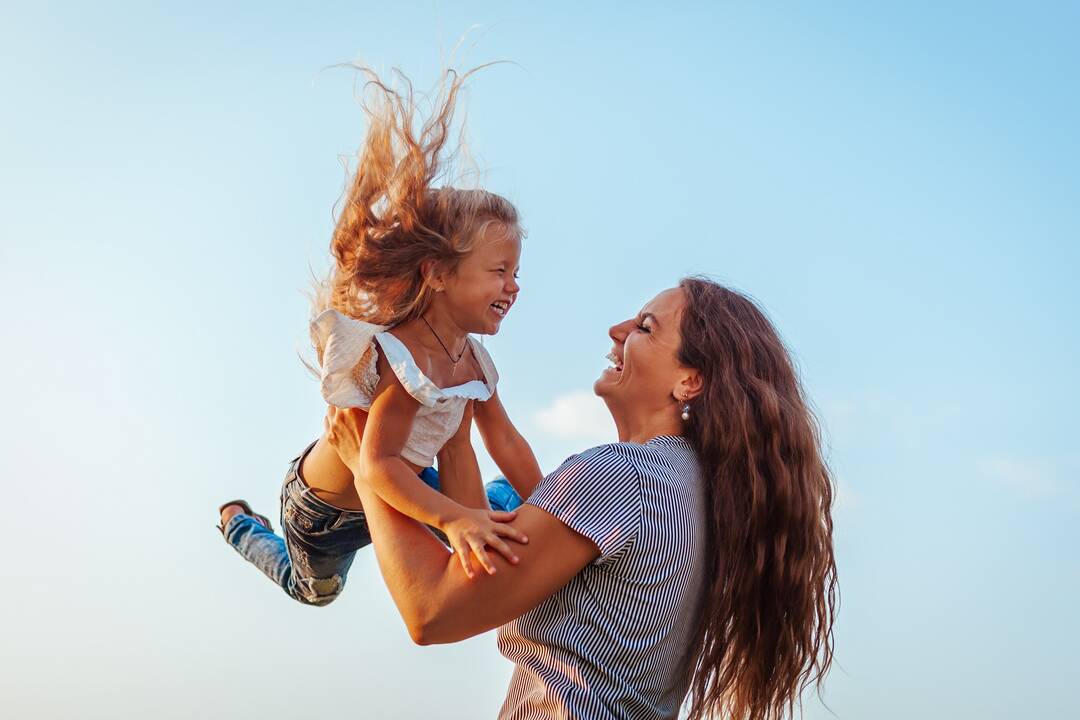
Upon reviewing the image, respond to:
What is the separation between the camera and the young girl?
181 inches

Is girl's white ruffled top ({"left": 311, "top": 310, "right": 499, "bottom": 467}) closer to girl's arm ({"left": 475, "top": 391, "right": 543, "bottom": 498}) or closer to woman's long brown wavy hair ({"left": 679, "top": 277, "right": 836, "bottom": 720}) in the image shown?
girl's arm ({"left": 475, "top": 391, "right": 543, "bottom": 498})

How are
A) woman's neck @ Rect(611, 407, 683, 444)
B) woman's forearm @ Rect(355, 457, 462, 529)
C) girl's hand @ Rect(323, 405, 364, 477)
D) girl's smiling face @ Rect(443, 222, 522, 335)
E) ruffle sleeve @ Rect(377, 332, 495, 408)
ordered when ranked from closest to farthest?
woman's forearm @ Rect(355, 457, 462, 529), woman's neck @ Rect(611, 407, 683, 444), ruffle sleeve @ Rect(377, 332, 495, 408), girl's hand @ Rect(323, 405, 364, 477), girl's smiling face @ Rect(443, 222, 522, 335)

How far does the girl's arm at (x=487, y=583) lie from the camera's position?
3.31 m

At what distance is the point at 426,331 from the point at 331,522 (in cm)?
105

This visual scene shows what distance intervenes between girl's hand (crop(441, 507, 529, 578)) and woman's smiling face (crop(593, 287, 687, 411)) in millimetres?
813

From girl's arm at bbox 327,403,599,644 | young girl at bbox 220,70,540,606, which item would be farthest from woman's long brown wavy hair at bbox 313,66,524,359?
girl's arm at bbox 327,403,599,644

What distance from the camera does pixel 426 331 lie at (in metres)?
4.86

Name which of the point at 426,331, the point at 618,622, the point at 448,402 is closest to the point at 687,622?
the point at 618,622

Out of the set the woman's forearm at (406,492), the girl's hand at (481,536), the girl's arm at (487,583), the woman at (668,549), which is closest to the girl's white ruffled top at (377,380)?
the woman at (668,549)

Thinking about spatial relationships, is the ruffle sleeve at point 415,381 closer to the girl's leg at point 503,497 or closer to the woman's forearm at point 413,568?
the girl's leg at point 503,497

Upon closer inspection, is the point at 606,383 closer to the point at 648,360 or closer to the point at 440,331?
the point at 648,360

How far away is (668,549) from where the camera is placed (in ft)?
11.2

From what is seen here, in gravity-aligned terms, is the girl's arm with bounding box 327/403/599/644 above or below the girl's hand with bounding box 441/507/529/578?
below

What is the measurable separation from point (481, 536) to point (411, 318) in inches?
67.3
